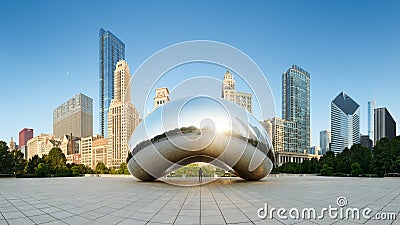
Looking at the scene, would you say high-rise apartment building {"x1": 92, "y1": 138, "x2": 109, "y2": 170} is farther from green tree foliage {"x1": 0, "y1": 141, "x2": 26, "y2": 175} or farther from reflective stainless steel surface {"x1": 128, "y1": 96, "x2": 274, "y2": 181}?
reflective stainless steel surface {"x1": 128, "y1": 96, "x2": 274, "y2": 181}

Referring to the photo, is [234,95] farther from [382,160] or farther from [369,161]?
[369,161]

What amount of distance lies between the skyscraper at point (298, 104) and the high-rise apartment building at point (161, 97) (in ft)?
437

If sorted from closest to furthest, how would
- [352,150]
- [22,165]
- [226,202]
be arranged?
[226,202] → [22,165] → [352,150]

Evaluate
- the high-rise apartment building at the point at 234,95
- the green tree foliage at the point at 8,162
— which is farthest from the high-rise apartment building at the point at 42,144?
the high-rise apartment building at the point at 234,95

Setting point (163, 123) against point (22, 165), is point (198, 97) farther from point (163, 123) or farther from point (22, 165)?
point (22, 165)

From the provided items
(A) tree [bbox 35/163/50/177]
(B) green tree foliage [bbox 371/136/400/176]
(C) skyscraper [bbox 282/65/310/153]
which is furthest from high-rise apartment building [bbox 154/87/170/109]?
(C) skyscraper [bbox 282/65/310/153]

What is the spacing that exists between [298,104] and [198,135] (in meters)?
144

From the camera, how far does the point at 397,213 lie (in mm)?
7121

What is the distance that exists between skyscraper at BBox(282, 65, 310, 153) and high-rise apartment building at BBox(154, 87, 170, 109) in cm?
13332

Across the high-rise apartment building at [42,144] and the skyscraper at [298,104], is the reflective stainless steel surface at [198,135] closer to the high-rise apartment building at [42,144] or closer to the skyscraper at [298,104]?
the skyscraper at [298,104]

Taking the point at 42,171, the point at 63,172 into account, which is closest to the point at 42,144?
the point at 63,172

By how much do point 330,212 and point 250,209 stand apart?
2.22 m

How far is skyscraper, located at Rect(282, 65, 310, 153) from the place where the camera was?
143 meters

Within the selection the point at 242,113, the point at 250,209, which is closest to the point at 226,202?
the point at 250,209
